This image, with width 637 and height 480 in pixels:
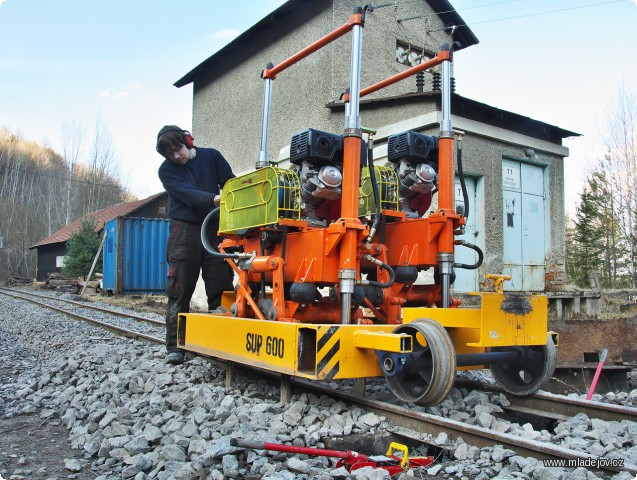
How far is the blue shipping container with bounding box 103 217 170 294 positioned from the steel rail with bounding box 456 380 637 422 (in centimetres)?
1678

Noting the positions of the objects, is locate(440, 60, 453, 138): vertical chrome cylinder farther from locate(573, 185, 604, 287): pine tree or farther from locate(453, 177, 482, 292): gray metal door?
locate(573, 185, 604, 287): pine tree

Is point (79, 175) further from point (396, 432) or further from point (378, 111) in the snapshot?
point (396, 432)

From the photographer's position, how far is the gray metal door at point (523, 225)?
11.2m

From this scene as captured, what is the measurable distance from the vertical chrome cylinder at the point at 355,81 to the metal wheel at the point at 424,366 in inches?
58.5

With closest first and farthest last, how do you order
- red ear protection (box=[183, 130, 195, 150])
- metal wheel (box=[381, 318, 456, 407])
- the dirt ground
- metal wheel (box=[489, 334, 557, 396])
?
the dirt ground
metal wheel (box=[381, 318, 456, 407])
metal wheel (box=[489, 334, 557, 396])
red ear protection (box=[183, 130, 195, 150])

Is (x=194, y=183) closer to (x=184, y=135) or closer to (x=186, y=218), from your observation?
(x=186, y=218)

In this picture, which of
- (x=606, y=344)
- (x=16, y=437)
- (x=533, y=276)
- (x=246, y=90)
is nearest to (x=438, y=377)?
(x=16, y=437)

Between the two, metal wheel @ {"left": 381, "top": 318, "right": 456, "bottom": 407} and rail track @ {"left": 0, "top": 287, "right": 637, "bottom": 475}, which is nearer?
rail track @ {"left": 0, "top": 287, "right": 637, "bottom": 475}

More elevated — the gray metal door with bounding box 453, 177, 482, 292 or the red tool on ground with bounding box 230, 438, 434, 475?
the gray metal door with bounding box 453, 177, 482, 292

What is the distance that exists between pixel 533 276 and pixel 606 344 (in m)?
5.08

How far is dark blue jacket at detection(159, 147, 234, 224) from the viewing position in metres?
5.25

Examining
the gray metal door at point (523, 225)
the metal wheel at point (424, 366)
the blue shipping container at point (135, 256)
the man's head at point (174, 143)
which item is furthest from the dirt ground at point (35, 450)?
the blue shipping container at point (135, 256)

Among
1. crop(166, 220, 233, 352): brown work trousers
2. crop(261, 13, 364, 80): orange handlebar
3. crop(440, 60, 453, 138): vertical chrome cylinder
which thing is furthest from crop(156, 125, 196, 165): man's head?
crop(440, 60, 453, 138): vertical chrome cylinder

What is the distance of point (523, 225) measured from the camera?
11516mm
